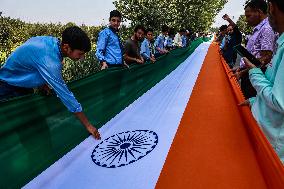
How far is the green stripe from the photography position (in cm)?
287

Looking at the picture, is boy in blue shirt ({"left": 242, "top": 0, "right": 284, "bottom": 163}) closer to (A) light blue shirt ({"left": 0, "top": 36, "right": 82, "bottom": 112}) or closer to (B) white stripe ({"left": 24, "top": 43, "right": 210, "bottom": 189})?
(B) white stripe ({"left": 24, "top": 43, "right": 210, "bottom": 189})

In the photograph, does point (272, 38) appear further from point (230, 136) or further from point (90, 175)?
point (90, 175)

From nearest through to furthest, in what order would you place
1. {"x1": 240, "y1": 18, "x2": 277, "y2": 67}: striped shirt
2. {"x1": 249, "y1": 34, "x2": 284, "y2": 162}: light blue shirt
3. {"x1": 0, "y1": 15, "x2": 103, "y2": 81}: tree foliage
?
{"x1": 249, "y1": 34, "x2": 284, "y2": 162}: light blue shirt < {"x1": 240, "y1": 18, "x2": 277, "y2": 67}: striped shirt < {"x1": 0, "y1": 15, "x2": 103, "y2": 81}: tree foliage

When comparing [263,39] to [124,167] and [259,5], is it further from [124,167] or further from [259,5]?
[124,167]

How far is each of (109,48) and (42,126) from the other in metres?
3.76

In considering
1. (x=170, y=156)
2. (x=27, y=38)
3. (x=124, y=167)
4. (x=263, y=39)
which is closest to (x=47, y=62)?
(x=124, y=167)

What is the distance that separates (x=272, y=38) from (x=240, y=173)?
1.77 metres

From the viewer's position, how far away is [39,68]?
2.91 metres

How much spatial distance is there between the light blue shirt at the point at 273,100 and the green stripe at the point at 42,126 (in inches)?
81.7

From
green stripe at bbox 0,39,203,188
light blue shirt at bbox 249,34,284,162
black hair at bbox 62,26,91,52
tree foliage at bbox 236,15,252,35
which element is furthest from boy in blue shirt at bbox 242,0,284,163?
tree foliage at bbox 236,15,252,35

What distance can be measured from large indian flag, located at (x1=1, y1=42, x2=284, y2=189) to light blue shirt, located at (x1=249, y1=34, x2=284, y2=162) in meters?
0.24

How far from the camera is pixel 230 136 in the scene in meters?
4.29

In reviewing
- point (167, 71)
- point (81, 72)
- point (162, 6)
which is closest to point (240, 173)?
point (81, 72)

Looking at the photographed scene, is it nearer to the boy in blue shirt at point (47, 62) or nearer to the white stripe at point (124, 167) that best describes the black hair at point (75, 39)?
the boy in blue shirt at point (47, 62)
